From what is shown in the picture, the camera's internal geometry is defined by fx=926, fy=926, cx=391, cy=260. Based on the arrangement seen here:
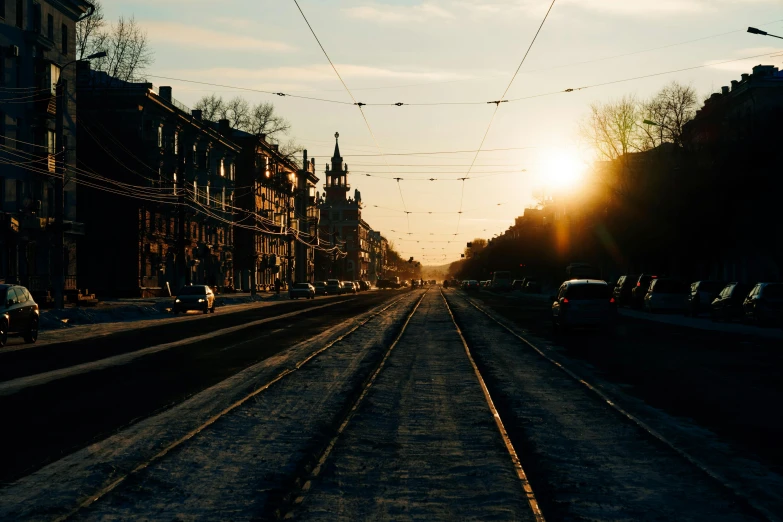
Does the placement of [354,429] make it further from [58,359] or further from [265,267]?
[265,267]

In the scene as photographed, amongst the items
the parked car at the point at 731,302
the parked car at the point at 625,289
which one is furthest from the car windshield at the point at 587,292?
the parked car at the point at 625,289

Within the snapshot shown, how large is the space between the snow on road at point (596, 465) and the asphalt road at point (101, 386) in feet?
15.1

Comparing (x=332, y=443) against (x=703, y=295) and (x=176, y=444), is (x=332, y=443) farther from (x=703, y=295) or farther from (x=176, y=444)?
(x=703, y=295)

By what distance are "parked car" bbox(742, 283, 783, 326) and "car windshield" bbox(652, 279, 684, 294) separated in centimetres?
1253

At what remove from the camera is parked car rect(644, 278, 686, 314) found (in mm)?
45719

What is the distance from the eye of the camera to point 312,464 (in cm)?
848

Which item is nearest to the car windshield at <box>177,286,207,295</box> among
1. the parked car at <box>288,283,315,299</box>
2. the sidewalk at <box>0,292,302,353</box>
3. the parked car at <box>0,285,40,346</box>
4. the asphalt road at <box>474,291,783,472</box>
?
the sidewalk at <box>0,292,302,353</box>

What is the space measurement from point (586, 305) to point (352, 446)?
1971cm

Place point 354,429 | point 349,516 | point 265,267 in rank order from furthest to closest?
point 265,267 < point 354,429 < point 349,516

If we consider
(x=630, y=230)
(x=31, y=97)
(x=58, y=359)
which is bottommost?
(x=58, y=359)

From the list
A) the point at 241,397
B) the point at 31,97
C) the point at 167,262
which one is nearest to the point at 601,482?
the point at 241,397

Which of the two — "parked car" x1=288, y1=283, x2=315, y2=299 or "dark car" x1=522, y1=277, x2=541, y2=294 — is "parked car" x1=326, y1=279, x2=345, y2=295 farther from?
"parked car" x1=288, y1=283, x2=315, y2=299

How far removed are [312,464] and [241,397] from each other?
516 centimetres

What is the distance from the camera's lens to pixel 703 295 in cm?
4250
